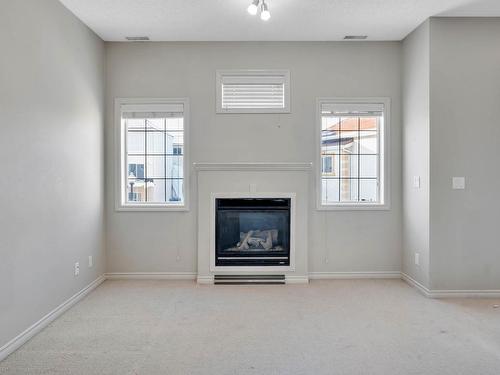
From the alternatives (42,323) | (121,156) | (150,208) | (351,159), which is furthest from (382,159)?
(42,323)

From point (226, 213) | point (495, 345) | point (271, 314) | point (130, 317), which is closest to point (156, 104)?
point (226, 213)

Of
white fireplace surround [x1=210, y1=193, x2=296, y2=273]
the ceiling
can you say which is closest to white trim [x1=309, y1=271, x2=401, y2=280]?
white fireplace surround [x1=210, y1=193, x2=296, y2=273]

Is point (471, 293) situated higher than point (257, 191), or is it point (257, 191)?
point (257, 191)

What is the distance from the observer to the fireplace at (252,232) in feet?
14.4

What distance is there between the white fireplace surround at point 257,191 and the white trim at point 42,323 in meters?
1.25

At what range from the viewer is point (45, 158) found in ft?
10.2

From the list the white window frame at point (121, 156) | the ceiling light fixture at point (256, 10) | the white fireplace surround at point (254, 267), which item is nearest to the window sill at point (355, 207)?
the white fireplace surround at point (254, 267)

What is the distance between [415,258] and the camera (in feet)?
13.6

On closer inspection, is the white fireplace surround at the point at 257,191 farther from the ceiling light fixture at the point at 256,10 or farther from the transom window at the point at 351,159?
the ceiling light fixture at the point at 256,10

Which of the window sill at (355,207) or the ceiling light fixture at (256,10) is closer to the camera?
the ceiling light fixture at (256,10)

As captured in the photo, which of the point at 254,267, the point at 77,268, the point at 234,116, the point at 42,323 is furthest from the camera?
the point at 234,116

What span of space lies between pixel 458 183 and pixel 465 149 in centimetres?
36

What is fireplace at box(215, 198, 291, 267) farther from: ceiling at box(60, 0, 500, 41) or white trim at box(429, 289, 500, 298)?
ceiling at box(60, 0, 500, 41)

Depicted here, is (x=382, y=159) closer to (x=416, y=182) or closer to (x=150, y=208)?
(x=416, y=182)
